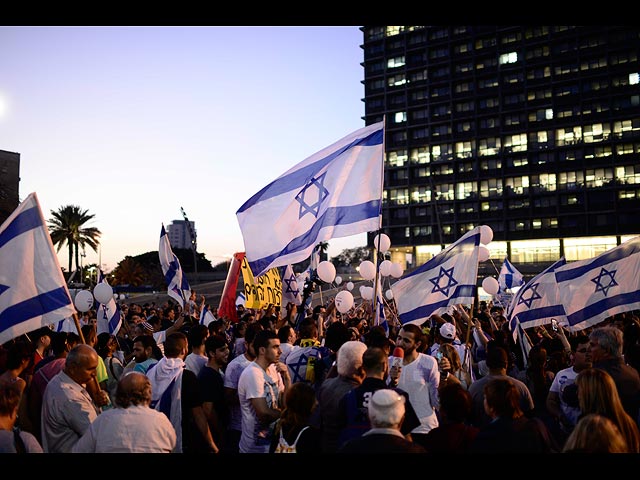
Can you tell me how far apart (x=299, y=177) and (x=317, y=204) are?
0.54 meters

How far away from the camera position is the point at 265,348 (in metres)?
5.52

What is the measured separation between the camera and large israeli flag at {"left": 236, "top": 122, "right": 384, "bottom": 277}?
8000 mm

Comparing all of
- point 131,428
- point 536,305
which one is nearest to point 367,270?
A: point 536,305

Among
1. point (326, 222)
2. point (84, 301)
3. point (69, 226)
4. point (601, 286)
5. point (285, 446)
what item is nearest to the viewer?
point (285, 446)

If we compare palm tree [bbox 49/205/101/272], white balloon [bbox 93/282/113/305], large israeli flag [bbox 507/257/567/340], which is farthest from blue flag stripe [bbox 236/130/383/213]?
palm tree [bbox 49/205/101/272]

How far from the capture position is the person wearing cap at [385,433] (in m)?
3.44

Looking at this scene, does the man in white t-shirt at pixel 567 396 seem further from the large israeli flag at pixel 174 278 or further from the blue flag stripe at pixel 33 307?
the large israeli flag at pixel 174 278

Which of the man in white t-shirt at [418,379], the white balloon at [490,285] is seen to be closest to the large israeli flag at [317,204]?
the man in white t-shirt at [418,379]

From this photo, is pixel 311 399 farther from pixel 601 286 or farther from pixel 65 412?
pixel 601 286

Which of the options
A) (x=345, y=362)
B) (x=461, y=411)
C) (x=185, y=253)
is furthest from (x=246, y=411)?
(x=185, y=253)

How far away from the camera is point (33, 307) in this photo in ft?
17.7

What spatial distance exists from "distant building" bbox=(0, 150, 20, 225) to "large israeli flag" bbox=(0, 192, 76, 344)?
1623 inches

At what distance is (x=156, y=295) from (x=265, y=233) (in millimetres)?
50543

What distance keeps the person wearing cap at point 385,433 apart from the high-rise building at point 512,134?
73.3 metres
